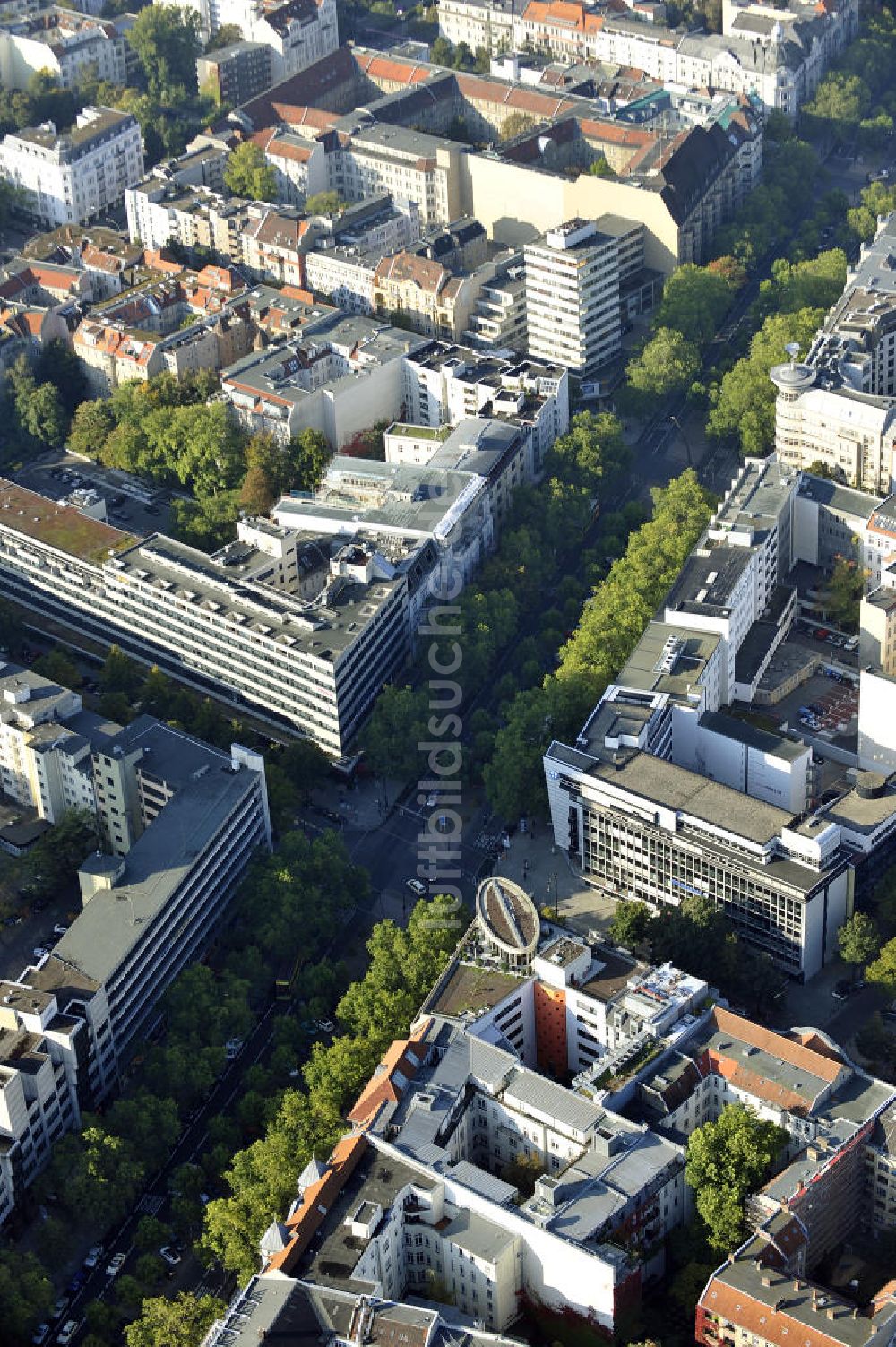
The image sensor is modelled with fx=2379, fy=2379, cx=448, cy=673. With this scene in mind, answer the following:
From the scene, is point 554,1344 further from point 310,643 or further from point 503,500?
point 503,500

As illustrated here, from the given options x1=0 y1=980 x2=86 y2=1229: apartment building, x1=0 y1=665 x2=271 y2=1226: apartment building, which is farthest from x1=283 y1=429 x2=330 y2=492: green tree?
x1=0 y1=980 x2=86 y2=1229: apartment building

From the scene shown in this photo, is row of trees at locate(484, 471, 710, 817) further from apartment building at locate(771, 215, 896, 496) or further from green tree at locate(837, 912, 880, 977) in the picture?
green tree at locate(837, 912, 880, 977)

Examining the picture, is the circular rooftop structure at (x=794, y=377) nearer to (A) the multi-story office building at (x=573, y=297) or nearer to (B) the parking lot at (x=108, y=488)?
(A) the multi-story office building at (x=573, y=297)

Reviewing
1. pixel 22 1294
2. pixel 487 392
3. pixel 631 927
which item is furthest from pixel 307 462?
pixel 22 1294

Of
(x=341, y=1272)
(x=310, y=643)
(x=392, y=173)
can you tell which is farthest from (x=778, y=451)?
(x=341, y=1272)

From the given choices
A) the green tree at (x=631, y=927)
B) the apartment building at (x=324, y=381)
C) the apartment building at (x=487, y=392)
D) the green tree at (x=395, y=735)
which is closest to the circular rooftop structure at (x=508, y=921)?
the green tree at (x=631, y=927)
